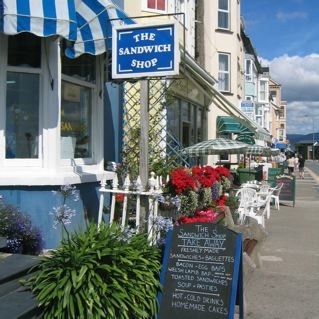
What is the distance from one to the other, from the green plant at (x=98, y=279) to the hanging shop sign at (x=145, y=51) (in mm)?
1592

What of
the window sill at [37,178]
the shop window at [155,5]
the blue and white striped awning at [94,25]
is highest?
the shop window at [155,5]

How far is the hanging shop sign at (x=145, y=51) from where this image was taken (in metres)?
5.25

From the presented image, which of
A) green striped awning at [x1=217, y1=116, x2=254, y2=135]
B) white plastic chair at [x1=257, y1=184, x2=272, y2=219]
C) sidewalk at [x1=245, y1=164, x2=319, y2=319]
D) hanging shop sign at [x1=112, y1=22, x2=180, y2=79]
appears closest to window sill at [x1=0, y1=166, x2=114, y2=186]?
hanging shop sign at [x1=112, y1=22, x2=180, y2=79]

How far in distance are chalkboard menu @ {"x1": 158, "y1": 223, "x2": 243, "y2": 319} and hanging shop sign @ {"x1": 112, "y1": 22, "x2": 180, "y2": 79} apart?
5.17ft

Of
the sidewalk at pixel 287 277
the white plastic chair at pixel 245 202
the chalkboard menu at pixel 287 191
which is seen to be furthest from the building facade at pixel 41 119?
the chalkboard menu at pixel 287 191

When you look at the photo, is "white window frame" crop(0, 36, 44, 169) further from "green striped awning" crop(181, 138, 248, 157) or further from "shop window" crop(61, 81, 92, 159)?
"green striped awning" crop(181, 138, 248, 157)

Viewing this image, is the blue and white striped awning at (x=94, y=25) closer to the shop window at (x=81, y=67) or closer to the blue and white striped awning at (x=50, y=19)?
the blue and white striped awning at (x=50, y=19)

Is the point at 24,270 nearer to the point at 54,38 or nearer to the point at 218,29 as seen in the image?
the point at 54,38

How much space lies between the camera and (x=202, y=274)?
4.82 metres

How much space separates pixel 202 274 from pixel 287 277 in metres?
2.96

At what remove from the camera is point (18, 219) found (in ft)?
19.7

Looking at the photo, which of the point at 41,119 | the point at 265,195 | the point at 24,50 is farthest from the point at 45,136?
the point at 265,195

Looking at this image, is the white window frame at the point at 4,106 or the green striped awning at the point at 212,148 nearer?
the white window frame at the point at 4,106

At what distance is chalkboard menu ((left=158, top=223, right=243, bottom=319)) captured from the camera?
4.71 metres
